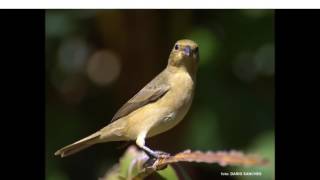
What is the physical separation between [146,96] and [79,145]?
46 centimetres

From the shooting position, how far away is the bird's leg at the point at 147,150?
115 inches

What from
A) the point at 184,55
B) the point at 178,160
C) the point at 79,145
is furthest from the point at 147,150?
the point at 178,160

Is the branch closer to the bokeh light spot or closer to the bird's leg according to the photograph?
the bird's leg

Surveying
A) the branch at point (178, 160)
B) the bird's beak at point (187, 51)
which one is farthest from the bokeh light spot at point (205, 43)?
the branch at point (178, 160)

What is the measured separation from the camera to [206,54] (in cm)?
343

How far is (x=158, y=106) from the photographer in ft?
10.4

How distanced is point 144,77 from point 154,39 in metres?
0.22

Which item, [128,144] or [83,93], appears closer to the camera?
[128,144]

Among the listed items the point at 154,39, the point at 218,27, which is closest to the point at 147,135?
the point at 154,39

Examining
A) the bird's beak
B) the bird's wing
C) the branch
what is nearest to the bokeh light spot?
the bird's beak

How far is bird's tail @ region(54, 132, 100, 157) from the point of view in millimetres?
3256

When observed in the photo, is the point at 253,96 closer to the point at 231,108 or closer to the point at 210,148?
the point at 231,108

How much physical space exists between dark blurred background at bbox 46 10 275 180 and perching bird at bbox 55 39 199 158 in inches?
4.1

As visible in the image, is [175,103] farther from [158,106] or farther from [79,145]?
[79,145]
